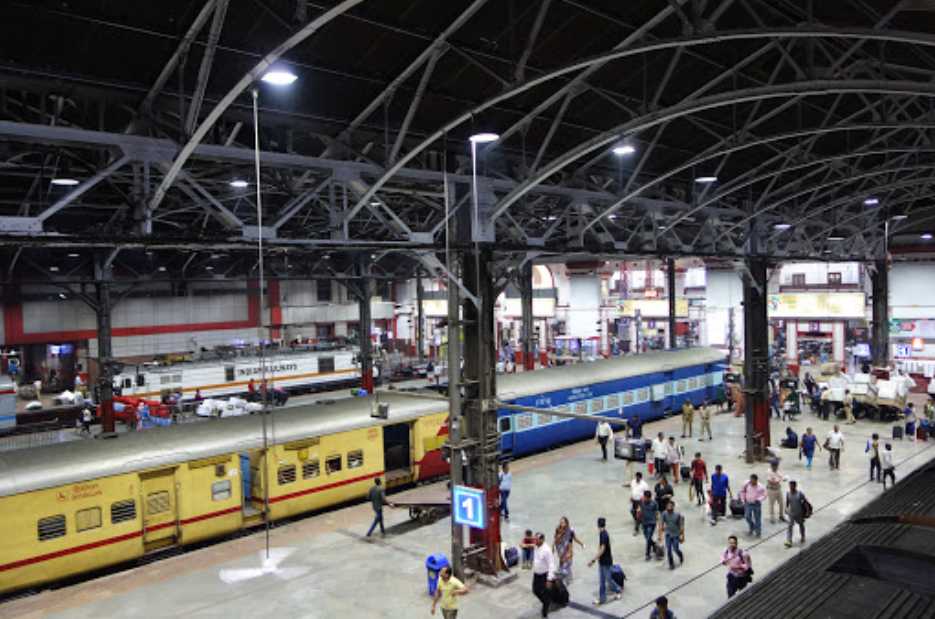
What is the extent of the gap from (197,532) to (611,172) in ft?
47.6

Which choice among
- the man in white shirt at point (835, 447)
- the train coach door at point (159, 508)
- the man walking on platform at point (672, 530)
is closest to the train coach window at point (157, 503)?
the train coach door at point (159, 508)

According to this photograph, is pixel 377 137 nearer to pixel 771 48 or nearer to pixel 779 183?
pixel 771 48

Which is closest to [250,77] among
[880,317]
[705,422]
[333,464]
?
[333,464]

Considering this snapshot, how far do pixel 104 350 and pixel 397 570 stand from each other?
1934 centimetres

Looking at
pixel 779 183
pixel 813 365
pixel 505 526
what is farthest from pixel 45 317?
pixel 813 365

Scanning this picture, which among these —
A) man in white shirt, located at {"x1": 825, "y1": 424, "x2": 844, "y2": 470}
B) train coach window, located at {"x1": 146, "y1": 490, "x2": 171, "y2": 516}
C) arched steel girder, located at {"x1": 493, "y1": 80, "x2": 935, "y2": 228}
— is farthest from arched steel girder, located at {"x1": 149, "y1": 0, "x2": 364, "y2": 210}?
man in white shirt, located at {"x1": 825, "y1": 424, "x2": 844, "y2": 470}

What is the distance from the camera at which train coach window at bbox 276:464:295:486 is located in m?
17.9

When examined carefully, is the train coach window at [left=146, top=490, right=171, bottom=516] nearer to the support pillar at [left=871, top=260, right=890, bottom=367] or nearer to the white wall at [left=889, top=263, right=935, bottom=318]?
the support pillar at [left=871, top=260, right=890, bottom=367]

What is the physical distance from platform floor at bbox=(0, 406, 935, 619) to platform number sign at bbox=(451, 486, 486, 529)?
168 cm

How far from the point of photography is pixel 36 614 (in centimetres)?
1338

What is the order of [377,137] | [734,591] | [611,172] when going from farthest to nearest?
[611,172] < [377,137] < [734,591]

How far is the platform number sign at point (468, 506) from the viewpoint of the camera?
12.9m

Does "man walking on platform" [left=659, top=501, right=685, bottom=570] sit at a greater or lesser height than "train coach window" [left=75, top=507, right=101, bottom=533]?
lesser

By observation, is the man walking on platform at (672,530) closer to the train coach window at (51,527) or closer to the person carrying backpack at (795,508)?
the person carrying backpack at (795,508)
